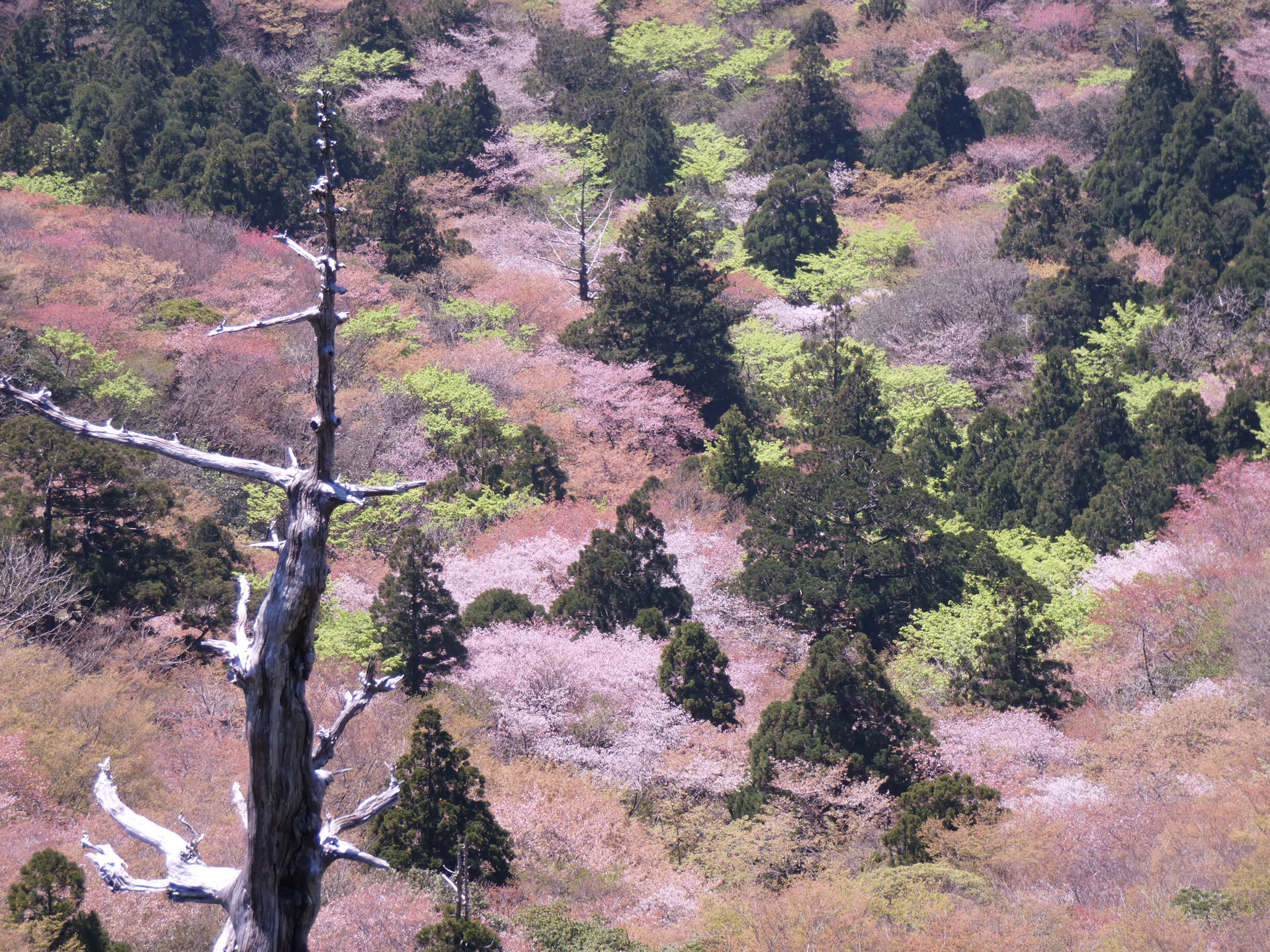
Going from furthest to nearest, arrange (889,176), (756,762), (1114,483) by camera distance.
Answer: (889,176) < (1114,483) < (756,762)

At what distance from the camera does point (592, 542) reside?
2303 cm

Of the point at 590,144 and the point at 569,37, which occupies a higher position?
A: the point at 569,37

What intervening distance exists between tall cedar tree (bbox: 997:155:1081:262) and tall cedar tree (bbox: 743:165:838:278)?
237 inches

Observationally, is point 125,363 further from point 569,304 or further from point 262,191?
point 569,304

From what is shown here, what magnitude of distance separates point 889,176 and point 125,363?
1103 inches

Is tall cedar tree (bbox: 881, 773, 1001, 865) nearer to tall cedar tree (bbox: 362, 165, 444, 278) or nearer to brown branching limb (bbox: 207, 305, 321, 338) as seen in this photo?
brown branching limb (bbox: 207, 305, 321, 338)

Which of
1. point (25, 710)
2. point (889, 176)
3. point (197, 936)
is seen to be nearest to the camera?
point (197, 936)

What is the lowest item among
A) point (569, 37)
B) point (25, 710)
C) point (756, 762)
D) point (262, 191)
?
point (756, 762)

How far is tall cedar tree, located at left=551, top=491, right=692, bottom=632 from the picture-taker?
2234cm

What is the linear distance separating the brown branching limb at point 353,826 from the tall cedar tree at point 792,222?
3475cm

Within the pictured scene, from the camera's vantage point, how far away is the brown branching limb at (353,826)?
18.8 ft

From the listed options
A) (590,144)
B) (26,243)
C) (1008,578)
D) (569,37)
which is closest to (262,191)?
(26,243)

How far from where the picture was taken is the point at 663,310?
3186 cm

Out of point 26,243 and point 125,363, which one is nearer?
point 125,363
